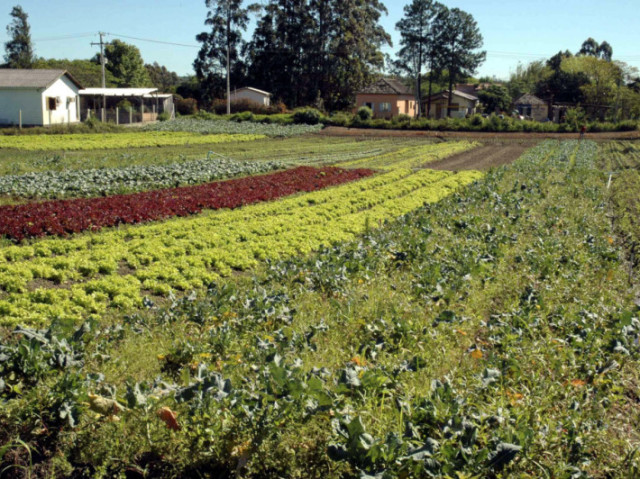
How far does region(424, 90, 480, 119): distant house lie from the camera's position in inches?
3524

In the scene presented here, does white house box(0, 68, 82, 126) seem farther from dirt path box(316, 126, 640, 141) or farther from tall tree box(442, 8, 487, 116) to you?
tall tree box(442, 8, 487, 116)

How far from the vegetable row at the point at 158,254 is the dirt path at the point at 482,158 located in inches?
611

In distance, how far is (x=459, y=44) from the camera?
286ft

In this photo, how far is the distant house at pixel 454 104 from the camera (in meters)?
89.5

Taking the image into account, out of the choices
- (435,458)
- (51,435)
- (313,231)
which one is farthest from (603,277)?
(51,435)

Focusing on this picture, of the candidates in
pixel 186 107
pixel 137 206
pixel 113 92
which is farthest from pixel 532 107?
pixel 137 206

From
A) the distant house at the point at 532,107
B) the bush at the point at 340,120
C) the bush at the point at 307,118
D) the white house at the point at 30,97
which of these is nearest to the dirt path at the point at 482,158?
the bush at the point at 340,120

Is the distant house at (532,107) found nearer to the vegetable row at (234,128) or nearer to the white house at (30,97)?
→ the vegetable row at (234,128)

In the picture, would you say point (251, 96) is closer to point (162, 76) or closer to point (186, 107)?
point (186, 107)

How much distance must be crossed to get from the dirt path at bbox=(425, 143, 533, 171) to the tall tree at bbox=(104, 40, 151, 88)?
6753 centimetres

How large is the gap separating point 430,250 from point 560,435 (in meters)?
7.40

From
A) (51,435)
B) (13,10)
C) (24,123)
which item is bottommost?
(51,435)

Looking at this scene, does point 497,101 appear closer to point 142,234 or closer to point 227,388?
point 142,234

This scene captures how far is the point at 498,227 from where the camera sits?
46.2 feet
